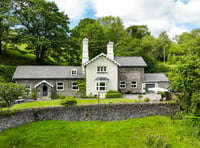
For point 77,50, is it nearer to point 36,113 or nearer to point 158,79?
point 158,79

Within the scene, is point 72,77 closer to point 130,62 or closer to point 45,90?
point 45,90

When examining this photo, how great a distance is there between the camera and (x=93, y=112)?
48.5ft

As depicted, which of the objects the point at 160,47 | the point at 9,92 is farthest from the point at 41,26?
the point at 160,47

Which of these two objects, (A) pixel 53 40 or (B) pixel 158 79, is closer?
(B) pixel 158 79

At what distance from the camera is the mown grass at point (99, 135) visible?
11617 mm

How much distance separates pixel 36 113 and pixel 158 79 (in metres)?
22.9

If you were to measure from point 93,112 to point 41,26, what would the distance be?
25808 millimetres

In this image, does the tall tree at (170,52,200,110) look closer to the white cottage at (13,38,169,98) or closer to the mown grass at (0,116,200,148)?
the mown grass at (0,116,200,148)

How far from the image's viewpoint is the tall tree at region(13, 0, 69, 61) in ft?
96.9

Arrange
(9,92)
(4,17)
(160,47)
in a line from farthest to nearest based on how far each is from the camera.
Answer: (160,47)
(4,17)
(9,92)

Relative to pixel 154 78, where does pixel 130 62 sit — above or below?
above

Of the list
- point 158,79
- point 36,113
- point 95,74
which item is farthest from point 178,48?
point 36,113

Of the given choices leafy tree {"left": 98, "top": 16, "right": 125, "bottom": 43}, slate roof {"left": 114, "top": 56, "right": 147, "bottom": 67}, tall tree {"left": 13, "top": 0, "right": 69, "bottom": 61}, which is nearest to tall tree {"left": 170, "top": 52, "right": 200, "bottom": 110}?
slate roof {"left": 114, "top": 56, "right": 147, "bottom": 67}

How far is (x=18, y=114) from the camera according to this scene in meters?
13.0
